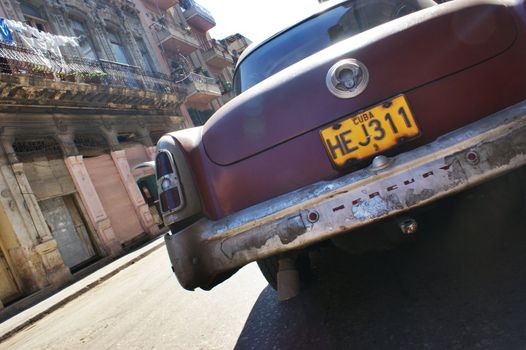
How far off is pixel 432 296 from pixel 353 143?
952 mm

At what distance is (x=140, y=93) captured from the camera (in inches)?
626

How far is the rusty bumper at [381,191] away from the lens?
155cm

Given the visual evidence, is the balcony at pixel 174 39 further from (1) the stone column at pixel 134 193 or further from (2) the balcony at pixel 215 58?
(1) the stone column at pixel 134 193

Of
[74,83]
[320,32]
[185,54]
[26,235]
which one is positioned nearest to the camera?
[320,32]

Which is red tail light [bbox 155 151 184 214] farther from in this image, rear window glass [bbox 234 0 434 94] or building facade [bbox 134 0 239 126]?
building facade [bbox 134 0 239 126]

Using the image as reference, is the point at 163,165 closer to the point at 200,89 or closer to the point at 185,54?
the point at 200,89

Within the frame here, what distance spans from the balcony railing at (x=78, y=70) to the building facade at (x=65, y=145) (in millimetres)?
34

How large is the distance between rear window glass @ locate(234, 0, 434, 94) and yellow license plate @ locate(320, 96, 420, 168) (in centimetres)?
89

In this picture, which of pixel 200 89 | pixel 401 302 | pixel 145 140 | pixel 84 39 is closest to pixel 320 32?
pixel 401 302

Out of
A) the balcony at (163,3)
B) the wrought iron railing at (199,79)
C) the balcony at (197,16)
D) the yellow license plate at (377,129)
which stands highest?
the balcony at (197,16)

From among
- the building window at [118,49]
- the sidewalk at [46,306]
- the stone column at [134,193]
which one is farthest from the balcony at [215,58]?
the sidewalk at [46,306]

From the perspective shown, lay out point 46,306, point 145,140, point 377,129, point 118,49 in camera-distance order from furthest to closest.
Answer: point 118,49, point 145,140, point 46,306, point 377,129

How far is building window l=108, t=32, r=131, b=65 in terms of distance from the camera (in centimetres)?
1769

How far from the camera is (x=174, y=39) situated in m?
21.7
